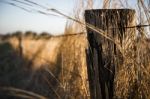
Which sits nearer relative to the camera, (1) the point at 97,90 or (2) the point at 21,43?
(1) the point at 97,90

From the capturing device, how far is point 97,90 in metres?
2.57

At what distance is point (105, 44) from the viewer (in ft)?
8.27

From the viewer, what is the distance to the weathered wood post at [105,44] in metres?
2.52

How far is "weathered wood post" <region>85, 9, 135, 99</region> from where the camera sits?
99.2 inches

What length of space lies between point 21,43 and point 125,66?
7.29 metres

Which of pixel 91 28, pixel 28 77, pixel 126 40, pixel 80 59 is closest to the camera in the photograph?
pixel 91 28

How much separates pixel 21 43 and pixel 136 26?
731 centimetres

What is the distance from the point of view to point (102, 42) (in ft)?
8.27

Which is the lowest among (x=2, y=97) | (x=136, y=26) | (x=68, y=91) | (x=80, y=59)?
(x=2, y=97)

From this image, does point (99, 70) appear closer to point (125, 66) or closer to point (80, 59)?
point (125, 66)

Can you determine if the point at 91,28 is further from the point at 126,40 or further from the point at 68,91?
the point at 68,91

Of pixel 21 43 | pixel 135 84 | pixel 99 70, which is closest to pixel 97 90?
pixel 99 70

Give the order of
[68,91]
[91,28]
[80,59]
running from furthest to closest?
[80,59] → [68,91] → [91,28]

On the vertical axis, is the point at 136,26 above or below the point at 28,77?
above
